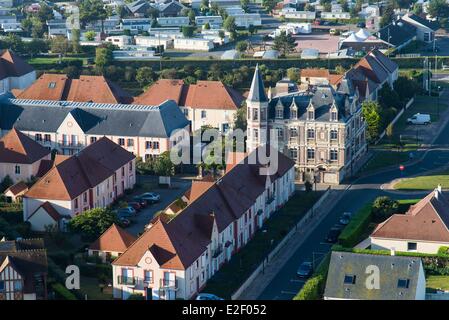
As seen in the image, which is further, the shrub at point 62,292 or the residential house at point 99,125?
the residential house at point 99,125

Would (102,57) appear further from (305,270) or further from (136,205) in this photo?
(305,270)

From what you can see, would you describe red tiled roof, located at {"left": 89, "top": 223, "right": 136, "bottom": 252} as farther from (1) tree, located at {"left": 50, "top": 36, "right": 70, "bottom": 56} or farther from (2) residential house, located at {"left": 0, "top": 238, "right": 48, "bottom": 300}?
(1) tree, located at {"left": 50, "top": 36, "right": 70, "bottom": 56}

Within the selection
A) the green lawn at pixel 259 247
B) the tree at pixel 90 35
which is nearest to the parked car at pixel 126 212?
the green lawn at pixel 259 247

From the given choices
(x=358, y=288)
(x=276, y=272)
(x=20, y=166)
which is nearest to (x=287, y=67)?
(x=20, y=166)

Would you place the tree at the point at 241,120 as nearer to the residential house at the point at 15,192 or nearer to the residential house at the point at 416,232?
the residential house at the point at 15,192

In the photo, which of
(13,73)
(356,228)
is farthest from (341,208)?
(13,73)

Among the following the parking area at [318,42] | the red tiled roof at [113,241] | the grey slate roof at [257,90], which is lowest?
the red tiled roof at [113,241]

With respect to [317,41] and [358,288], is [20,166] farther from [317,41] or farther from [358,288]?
[317,41]
